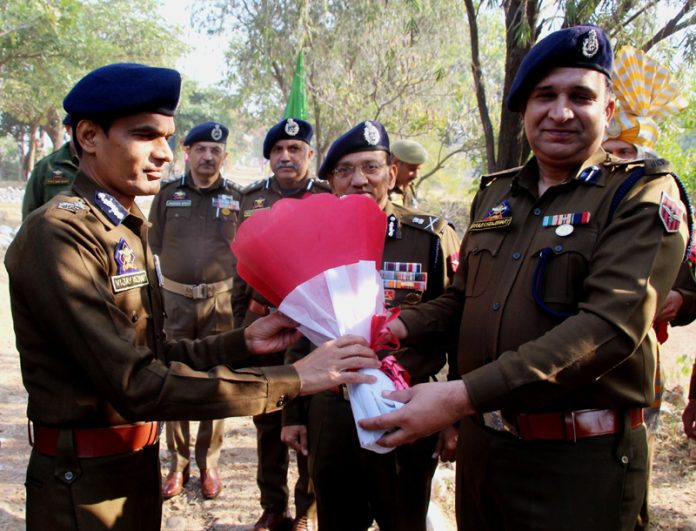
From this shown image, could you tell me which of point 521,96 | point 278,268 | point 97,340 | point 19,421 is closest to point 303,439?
point 278,268

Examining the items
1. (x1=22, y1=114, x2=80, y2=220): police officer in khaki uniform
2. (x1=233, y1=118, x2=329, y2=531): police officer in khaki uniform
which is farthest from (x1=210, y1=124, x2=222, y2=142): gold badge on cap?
(x1=22, y1=114, x2=80, y2=220): police officer in khaki uniform

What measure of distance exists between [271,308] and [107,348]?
1.47 metres

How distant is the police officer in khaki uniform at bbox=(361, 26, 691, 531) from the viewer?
1.64m

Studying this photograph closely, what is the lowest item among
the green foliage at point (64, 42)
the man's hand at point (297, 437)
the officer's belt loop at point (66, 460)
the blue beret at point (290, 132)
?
the man's hand at point (297, 437)

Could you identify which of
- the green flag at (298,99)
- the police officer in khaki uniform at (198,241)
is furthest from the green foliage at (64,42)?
the police officer in khaki uniform at (198,241)

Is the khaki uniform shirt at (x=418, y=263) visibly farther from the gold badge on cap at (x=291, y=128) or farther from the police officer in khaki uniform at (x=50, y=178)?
the police officer in khaki uniform at (x=50, y=178)

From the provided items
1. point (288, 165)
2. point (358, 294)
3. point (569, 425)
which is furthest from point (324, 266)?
point (288, 165)

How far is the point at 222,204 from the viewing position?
4992 millimetres

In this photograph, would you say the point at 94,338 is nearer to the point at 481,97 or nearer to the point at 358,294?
the point at 358,294

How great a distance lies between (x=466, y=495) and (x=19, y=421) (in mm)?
4558

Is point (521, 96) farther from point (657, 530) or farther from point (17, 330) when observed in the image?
point (657, 530)

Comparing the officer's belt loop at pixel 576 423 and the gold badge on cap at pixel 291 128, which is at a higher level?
the gold badge on cap at pixel 291 128

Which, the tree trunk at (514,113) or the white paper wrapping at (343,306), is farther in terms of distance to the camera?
the tree trunk at (514,113)

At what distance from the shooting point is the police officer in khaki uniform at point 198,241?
4734 mm
